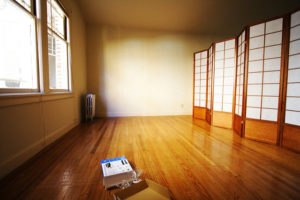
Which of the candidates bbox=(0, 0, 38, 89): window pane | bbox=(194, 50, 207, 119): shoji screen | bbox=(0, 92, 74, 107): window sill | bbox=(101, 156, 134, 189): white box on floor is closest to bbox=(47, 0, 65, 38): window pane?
bbox=(0, 0, 38, 89): window pane

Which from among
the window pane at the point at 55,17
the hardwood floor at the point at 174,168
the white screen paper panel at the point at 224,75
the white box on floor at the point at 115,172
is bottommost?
the hardwood floor at the point at 174,168

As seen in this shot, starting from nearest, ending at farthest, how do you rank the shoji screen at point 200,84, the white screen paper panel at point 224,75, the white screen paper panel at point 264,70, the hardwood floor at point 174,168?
1. the hardwood floor at point 174,168
2. the white screen paper panel at point 264,70
3. the white screen paper panel at point 224,75
4. the shoji screen at point 200,84

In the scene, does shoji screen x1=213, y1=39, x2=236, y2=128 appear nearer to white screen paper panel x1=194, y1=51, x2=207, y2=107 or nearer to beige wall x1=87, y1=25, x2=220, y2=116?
white screen paper panel x1=194, y1=51, x2=207, y2=107

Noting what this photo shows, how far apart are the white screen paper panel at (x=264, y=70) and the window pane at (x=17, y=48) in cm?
319

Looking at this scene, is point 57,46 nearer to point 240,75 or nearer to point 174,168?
point 174,168

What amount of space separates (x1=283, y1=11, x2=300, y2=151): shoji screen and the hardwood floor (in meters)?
0.20

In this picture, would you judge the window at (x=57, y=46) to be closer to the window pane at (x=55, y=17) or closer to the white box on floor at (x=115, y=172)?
the window pane at (x=55, y=17)

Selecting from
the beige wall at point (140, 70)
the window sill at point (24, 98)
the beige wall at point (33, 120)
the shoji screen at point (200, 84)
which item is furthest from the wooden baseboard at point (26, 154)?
the shoji screen at point (200, 84)

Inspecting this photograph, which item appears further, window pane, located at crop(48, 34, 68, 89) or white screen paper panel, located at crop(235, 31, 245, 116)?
white screen paper panel, located at crop(235, 31, 245, 116)

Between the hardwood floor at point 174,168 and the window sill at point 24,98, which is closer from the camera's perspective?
the hardwood floor at point 174,168

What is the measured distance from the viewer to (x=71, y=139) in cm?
206

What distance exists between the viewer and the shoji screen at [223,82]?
8.71 ft

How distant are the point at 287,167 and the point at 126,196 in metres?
1.67

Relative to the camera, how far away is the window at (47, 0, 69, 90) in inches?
78.0
